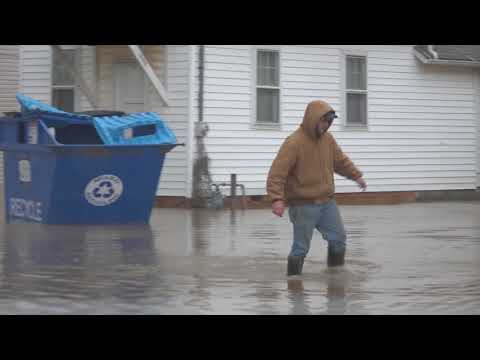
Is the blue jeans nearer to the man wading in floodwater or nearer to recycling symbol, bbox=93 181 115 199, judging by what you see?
the man wading in floodwater

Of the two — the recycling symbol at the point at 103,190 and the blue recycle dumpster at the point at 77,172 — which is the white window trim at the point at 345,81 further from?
the recycling symbol at the point at 103,190

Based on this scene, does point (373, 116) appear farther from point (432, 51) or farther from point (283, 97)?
point (283, 97)

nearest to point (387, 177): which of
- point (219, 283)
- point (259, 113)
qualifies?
point (259, 113)

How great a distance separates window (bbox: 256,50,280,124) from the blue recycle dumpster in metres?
5.49

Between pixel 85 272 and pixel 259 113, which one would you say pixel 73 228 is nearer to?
pixel 85 272

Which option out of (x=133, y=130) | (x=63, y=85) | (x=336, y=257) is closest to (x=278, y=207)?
(x=336, y=257)

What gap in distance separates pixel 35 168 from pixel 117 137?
127 cm

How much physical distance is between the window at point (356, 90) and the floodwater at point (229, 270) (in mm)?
5499

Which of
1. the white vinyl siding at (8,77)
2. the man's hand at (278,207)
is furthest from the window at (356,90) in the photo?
the man's hand at (278,207)

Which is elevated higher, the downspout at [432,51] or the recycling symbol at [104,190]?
the downspout at [432,51]

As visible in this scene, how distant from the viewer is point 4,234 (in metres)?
14.8

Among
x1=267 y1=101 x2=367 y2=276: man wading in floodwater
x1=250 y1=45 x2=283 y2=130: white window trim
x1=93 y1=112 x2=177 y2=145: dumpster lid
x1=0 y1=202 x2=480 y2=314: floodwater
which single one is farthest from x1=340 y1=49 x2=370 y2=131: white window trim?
x1=267 y1=101 x2=367 y2=276: man wading in floodwater

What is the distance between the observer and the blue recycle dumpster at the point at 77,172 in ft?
49.9

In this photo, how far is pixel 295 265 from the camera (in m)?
10.5
